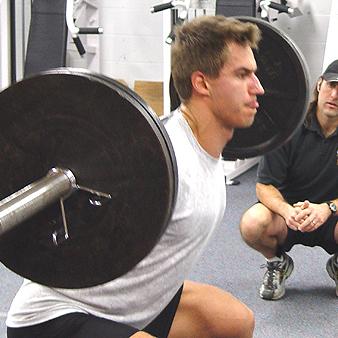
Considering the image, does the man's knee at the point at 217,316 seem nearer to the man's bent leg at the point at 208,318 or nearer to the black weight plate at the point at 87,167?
the man's bent leg at the point at 208,318

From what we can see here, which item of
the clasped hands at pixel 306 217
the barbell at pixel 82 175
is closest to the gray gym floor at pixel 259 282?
the clasped hands at pixel 306 217

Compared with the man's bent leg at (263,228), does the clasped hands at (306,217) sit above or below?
above

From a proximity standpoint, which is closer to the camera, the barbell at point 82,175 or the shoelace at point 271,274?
the barbell at point 82,175

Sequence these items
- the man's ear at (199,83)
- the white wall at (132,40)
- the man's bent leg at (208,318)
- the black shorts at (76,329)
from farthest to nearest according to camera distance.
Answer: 1. the white wall at (132,40)
2. the man's bent leg at (208,318)
3. the man's ear at (199,83)
4. the black shorts at (76,329)

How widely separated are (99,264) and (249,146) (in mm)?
904

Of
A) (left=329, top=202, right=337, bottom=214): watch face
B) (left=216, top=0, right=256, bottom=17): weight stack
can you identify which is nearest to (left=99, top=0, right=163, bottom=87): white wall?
(left=216, top=0, right=256, bottom=17): weight stack

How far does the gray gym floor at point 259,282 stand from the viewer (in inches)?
106

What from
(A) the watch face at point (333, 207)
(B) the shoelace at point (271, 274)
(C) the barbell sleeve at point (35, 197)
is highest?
Result: (C) the barbell sleeve at point (35, 197)

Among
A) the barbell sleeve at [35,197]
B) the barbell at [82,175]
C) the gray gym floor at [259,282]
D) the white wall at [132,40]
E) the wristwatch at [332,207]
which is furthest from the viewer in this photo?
the white wall at [132,40]

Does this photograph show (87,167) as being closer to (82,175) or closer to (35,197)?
(82,175)

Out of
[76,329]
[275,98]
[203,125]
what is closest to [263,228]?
[275,98]

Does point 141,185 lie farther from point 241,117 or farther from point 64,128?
point 241,117

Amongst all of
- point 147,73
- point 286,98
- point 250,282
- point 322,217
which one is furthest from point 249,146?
point 147,73

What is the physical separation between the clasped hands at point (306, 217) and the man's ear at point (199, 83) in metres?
1.19
